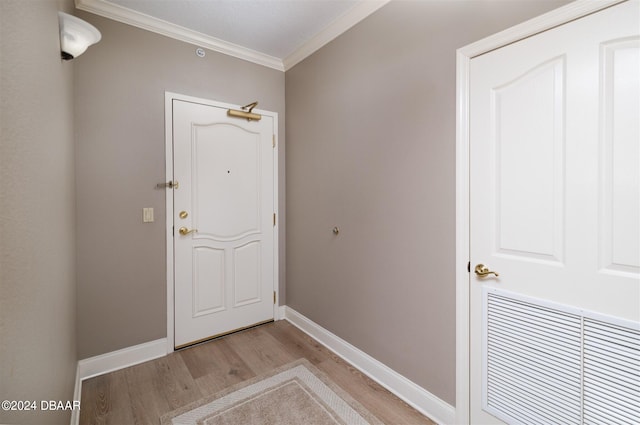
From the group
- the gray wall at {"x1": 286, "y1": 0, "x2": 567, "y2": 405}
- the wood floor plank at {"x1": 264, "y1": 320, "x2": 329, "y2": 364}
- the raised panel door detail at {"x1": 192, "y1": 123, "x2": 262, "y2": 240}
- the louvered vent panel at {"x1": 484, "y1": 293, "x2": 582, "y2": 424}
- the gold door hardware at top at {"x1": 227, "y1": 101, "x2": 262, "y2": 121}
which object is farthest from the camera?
the gold door hardware at top at {"x1": 227, "y1": 101, "x2": 262, "y2": 121}

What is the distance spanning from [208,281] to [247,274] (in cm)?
38

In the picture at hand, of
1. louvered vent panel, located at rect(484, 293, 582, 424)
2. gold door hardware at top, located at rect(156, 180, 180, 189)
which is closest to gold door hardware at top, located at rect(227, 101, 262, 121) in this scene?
gold door hardware at top, located at rect(156, 180, 180, 189)

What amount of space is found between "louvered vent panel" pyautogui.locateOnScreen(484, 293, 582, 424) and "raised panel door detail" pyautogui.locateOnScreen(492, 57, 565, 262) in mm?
280

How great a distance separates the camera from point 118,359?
224 cm

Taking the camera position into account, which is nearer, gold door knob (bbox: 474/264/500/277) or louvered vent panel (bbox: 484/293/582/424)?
louvered vent panel (bbox: 484/293/582/424)

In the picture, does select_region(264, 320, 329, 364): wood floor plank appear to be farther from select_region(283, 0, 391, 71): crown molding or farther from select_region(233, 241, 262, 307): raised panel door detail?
select_region(283, 0, 391, 71): crown molding

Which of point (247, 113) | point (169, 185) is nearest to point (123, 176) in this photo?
point (169, 185)

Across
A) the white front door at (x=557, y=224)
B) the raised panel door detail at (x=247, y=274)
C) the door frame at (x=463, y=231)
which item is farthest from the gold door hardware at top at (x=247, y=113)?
the white front door at (x=557, y=224)

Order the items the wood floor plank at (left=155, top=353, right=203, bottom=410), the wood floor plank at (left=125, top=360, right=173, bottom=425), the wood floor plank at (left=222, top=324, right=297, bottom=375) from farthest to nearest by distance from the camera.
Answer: the wood floor plank at (left=222, top=324, right=297, bottom=375), the wood floor plank at (left=155, top=353, right=203, bottom=410), the wood floor plank at (left=125, top=360, right=173, bottom=425)

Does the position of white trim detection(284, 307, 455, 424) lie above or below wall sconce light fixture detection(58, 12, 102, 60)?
below

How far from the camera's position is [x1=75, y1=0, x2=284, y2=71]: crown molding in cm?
211

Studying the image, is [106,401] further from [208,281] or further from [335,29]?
[335,29]

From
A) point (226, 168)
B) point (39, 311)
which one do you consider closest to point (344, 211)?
point (226, 168)

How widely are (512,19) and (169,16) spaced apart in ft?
7.79
